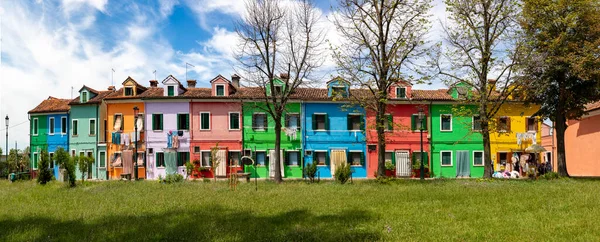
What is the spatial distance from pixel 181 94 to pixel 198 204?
72.1 ft

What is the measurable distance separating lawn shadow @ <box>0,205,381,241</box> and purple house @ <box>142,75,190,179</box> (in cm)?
2210

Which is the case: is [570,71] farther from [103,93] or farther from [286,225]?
[103,93]

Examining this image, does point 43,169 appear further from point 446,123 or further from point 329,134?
point 446,123

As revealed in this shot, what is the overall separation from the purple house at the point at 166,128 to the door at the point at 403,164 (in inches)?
635

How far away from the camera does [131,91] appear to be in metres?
34.8

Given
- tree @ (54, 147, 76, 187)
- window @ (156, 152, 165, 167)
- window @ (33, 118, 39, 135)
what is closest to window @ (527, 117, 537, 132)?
window @ (156, 152, 165, 167)

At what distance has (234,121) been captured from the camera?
33938mm

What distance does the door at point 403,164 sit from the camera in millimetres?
33594

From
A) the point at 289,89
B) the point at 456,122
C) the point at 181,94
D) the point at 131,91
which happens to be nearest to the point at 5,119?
the point at 131,91

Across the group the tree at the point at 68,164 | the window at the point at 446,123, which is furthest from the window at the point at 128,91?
the window at the point at 446,123

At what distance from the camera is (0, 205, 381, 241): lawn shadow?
29.4 ft

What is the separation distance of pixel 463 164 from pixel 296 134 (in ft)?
43.3

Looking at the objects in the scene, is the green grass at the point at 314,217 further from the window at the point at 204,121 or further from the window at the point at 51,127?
the window at the point at 51,127

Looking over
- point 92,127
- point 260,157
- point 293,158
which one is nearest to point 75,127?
point 92,127
